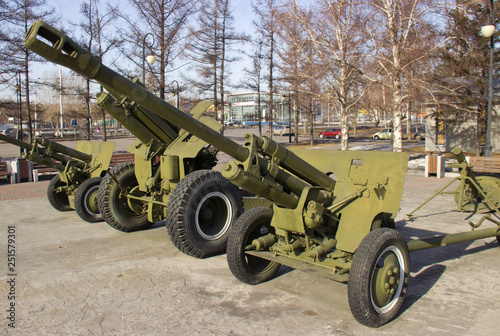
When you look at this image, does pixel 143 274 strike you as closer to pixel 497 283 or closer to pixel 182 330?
pixel 182 330

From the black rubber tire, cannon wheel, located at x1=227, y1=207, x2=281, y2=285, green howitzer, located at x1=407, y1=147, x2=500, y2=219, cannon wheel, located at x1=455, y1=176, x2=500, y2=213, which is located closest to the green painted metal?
the black rubber tire

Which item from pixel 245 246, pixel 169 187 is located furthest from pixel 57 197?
pixel 245 246

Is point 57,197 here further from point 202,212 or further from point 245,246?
point 245,246

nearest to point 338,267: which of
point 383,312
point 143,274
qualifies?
point 383,312

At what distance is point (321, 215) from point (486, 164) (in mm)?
11204

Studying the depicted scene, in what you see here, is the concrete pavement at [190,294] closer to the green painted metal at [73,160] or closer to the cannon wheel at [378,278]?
the cannon wheel at [378,278]

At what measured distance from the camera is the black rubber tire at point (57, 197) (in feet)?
28.4

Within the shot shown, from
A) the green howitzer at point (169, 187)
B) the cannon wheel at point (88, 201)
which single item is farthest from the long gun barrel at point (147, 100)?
the cannon wheel at point (88, 201)

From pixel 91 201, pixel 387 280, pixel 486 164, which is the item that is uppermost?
pixel 486 164

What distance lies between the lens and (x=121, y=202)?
705 centimetres

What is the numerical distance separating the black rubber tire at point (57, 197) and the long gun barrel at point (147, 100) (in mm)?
5926

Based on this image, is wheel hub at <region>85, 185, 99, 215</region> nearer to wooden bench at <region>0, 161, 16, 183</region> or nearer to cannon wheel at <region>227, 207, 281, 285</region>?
cannon wheel at <region>227, 207, 281, 285</region>

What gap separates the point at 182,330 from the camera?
351 centimetres

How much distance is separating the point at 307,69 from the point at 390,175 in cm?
1509
